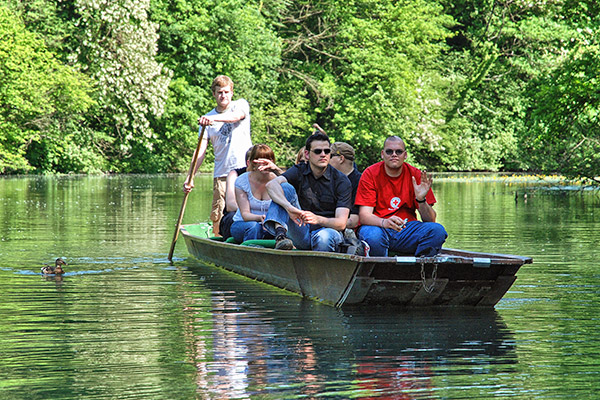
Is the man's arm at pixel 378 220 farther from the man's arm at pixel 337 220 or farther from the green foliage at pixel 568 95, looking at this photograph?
the green foliage at pixel 568 95

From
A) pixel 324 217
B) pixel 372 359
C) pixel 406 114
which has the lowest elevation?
pixel 372 359

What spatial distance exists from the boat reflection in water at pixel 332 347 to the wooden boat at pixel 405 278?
0.35ft

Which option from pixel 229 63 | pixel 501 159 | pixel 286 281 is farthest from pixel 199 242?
pixel 501 159

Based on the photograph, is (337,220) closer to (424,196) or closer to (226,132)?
(424,196)

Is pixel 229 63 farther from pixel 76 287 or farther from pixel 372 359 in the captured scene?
pixel 372 359

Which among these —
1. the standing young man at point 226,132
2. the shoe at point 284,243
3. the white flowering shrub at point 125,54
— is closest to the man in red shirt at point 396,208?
the shoe at point 284,243

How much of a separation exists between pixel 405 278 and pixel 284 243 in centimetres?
119

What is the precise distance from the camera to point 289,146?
134ft

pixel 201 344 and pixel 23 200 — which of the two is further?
pixel 23 200

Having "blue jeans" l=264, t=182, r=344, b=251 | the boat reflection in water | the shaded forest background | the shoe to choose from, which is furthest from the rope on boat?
the shaded forest background

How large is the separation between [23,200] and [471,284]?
51.3ft

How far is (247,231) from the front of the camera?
9.51 metres

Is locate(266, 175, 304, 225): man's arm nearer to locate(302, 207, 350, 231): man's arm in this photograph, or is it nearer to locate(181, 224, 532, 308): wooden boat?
locate(302, 207, 350, 231): man's arm

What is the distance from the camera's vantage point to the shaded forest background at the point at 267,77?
32.1 metres
